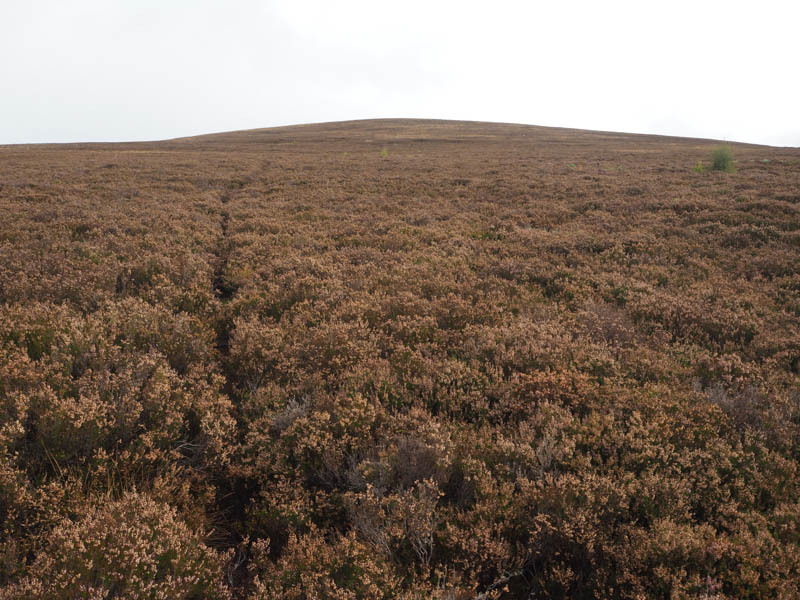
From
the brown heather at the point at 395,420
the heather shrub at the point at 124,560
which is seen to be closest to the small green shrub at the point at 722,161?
the brown heather at the point at 395,420

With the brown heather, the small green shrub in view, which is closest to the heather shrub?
the brown heather

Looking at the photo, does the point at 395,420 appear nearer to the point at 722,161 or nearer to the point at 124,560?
the point at 124,560

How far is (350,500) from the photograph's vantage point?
131 inches

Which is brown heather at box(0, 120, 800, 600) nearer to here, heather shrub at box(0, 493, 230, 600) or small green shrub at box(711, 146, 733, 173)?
heather shrub at box(0, 493, 230, 600)

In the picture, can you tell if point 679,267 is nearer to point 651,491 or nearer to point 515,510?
point 651,491

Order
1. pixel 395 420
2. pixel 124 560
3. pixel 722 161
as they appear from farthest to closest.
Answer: pixel 722 161 < pixel 395 420 < pixel 124 560

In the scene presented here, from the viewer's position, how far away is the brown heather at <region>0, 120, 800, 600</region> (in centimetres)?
286

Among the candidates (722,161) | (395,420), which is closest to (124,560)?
(395,420)

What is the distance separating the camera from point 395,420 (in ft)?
13.9

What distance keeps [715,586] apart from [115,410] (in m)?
5.10

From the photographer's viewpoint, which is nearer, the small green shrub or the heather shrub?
the heather shrub

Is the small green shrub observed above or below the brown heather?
above

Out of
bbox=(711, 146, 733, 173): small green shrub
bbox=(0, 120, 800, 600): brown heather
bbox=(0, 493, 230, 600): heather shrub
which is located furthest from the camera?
bbox=(711, 146, 733, 173): small green shrub

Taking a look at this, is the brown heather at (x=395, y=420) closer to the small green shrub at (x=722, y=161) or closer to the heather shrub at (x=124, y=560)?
the heather shrub at (x=124, y=560)
